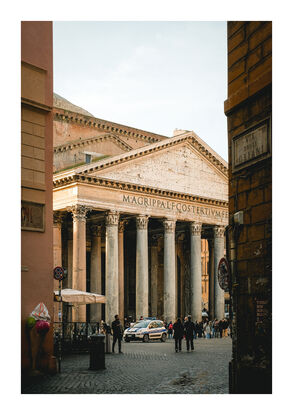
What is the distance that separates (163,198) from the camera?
117ft

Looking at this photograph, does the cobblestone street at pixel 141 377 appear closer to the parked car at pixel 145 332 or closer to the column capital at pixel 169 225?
the parked car at pixel 145 332

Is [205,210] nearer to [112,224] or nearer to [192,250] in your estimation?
[192,250]

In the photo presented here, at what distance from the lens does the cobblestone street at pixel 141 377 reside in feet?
33.9

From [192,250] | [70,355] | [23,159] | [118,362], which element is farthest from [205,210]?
[23,159]

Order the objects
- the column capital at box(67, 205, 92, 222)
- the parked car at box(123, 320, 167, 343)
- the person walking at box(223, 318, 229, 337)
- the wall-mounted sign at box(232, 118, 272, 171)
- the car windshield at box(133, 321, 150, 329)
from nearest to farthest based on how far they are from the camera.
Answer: the wall-mounted sign at box(232, 118, 272, 171) < the parked car at box(123, 320, 167, 343) < the car windshield at box(133, 321, 150, 329) < the column capital at box(67, 205, 92, 222) < the person walking at box(223, 318, 229, 337)

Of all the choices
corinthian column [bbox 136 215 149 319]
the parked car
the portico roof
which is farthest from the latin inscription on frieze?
the parked car

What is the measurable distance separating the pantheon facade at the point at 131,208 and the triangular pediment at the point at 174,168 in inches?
2.2

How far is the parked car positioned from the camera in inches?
1115

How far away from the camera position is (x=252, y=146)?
8766mm

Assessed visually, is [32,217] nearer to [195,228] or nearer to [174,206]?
[174,206]

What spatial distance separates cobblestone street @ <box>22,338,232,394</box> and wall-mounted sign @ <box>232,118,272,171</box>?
3.75 meters

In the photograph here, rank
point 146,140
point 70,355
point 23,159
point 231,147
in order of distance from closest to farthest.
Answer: point 231,147, point 23,159, point 70,355, point 146,140

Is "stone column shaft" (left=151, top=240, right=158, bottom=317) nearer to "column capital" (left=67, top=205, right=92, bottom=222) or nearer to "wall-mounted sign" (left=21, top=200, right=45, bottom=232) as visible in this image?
"column capital" (left=67, top=205, right=92, bottom=222)

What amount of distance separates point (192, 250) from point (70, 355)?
59.3 feet
